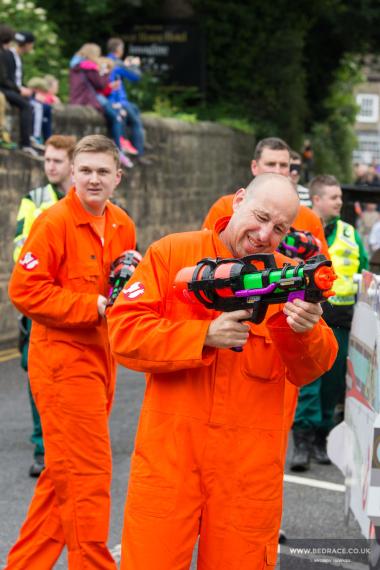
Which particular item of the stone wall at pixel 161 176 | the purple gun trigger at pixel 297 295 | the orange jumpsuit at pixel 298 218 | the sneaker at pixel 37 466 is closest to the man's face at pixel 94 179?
the orange jumpsuit at pixel 298 218

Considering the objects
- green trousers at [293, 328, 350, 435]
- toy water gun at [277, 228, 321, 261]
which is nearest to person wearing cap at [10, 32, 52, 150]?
green trousers at [293, 328, 350, 435]

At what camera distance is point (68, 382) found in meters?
5.64

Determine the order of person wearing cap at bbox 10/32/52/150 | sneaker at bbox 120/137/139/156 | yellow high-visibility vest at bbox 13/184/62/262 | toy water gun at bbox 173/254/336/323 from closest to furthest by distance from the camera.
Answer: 1. toy water gun at bbox 173/254/336/323
2. yellow high-visibility vest at bbox 13/184/62/262
3. person wearing cap at bbox 10/32/52/150
4. sneaker at bbox 120/137/139/156

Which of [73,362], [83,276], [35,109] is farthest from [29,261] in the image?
[35,109]

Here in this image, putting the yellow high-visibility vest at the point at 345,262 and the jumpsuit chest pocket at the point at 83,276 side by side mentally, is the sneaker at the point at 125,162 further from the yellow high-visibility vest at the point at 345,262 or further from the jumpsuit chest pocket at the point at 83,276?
the jumpsuit chest pocket at the point at 83,276

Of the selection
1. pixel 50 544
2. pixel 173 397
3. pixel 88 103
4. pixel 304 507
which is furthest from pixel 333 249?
pixel 88 103

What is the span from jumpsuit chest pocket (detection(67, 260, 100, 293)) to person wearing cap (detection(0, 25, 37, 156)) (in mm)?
9252

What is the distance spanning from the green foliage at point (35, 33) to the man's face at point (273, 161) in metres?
12.2

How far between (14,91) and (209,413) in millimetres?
11446

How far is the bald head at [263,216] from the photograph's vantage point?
13.5ft

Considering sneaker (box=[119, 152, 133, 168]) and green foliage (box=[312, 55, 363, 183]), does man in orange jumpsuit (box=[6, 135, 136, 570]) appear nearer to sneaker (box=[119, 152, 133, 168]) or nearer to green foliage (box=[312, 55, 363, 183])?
sneaker (box=[119, 152, 133, 168])

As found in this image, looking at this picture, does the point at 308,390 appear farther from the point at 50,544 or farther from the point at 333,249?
the point at 50,544

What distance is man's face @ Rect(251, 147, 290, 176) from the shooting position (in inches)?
289

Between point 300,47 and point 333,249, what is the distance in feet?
64.6
